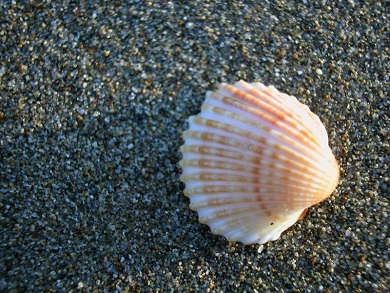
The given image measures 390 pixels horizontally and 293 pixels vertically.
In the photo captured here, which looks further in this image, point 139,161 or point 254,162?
point 139,161

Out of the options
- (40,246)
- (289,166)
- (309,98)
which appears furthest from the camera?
(309,98)

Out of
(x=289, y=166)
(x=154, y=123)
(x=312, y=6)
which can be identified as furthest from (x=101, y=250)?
(x=312, y=6)

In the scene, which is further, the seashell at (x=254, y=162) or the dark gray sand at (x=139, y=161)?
the dark gray sand at (x=139, y=161)

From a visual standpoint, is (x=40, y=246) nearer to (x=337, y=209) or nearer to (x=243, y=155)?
(x=243, y=155)

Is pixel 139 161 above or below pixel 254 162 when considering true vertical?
below
